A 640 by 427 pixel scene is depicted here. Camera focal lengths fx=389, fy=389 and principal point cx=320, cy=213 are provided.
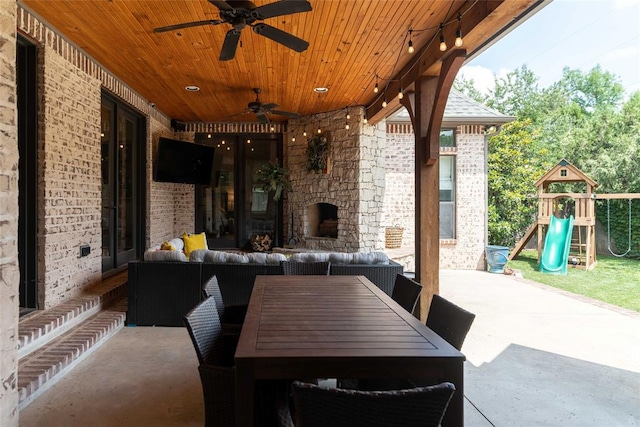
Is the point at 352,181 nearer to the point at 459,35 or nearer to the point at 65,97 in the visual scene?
the point at 459,35

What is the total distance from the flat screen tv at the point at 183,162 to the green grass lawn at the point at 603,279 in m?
7.00

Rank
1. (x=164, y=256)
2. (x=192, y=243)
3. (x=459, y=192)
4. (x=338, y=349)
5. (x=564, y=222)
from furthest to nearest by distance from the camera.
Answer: (x=564, y=222)
(x=459, y=192)
(x=192, y=243)
(x=164, y=256)
(x=338, y=349)

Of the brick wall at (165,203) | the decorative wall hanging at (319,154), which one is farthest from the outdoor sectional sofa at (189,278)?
the decorative wall hanging at (319,154)

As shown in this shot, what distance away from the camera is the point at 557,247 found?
29.1 ft

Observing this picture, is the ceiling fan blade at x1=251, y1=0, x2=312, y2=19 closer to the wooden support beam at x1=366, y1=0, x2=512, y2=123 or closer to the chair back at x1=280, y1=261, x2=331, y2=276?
the wooden support beam at x1=366, y1=0, x2=512, y2=123

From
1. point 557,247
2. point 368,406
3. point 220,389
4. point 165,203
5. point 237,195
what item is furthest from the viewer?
point 557,247

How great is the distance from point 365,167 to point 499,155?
255 inches

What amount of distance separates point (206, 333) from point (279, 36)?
2539mm

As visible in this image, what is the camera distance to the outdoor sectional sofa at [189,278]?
423 cm

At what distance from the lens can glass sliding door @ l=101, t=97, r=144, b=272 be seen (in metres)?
5.50

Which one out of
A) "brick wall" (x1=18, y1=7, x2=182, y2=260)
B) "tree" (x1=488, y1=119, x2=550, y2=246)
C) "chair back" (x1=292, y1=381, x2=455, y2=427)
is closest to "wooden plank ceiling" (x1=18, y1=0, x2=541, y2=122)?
"brick wall" (x1=18, y1=7, x2=182, y2=260)

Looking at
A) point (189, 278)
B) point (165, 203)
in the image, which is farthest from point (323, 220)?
point (189, 278)

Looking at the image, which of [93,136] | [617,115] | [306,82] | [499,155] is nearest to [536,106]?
[617,115]

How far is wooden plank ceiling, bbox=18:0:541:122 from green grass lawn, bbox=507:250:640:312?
473 cm
